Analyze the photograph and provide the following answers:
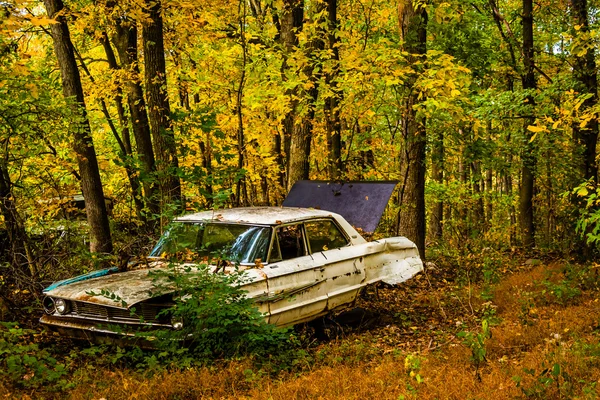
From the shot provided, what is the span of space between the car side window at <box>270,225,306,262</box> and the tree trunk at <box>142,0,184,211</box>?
1999 millimetres

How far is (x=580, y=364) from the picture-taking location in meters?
4.52

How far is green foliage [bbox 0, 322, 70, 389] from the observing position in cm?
436

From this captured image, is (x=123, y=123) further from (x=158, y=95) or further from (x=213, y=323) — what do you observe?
(x=213, y=323)

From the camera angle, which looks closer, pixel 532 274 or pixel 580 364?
pixel 580 364

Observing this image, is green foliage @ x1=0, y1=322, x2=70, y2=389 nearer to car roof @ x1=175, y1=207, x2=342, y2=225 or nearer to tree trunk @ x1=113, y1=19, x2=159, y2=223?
car roof @ x1=175, y1=207, x2=342, y2=225

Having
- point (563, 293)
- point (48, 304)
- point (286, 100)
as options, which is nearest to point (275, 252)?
point (48, 304)

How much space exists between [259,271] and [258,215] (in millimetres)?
999

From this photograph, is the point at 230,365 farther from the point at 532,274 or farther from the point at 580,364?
the point at 532,274

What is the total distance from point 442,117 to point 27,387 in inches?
360

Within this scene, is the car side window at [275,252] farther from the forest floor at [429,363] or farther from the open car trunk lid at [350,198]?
the open car trunk lid at [350,198]

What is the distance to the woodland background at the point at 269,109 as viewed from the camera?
7.37 metres

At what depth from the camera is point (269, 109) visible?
36.6 feet

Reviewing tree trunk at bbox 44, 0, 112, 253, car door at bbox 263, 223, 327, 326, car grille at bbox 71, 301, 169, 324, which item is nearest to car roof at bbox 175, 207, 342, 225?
car door at bbox 263, 223, 327, 326

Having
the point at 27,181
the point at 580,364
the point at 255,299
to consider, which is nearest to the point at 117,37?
the point at 27,181
